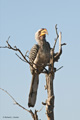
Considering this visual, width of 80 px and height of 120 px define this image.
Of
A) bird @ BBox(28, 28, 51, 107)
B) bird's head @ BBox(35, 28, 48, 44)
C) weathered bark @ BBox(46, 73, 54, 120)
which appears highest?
bird's head @ BBox(35, 28, 48, 44)

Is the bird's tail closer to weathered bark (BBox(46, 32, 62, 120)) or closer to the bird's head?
weathered bark (BBox(46, 32, 62, 120))

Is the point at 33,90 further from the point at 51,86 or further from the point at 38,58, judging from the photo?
the point at 38,58

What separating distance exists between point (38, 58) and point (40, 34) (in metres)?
0.61

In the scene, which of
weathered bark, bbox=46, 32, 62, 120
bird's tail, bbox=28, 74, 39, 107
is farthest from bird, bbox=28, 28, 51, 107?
weathered bark, bbox=46, 32, 62, 120

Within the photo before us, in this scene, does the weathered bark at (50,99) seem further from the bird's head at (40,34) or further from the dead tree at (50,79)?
the bird's head at (40,34)

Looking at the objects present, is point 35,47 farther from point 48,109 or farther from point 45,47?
point 48,109

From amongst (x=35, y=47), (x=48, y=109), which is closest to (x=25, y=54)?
(x=35, y=47)

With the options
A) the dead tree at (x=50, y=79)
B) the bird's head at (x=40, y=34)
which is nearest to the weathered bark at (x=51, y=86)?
the dead tree at (x=50, y=79)

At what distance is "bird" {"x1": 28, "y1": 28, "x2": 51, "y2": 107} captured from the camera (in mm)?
7512

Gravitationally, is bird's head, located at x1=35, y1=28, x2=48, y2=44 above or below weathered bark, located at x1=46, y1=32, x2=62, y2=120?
above

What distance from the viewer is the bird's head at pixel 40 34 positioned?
763 centimetres

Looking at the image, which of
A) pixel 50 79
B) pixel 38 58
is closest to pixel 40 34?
pixel 38 58

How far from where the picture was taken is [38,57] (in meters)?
7.72

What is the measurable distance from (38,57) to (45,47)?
0.32 m
